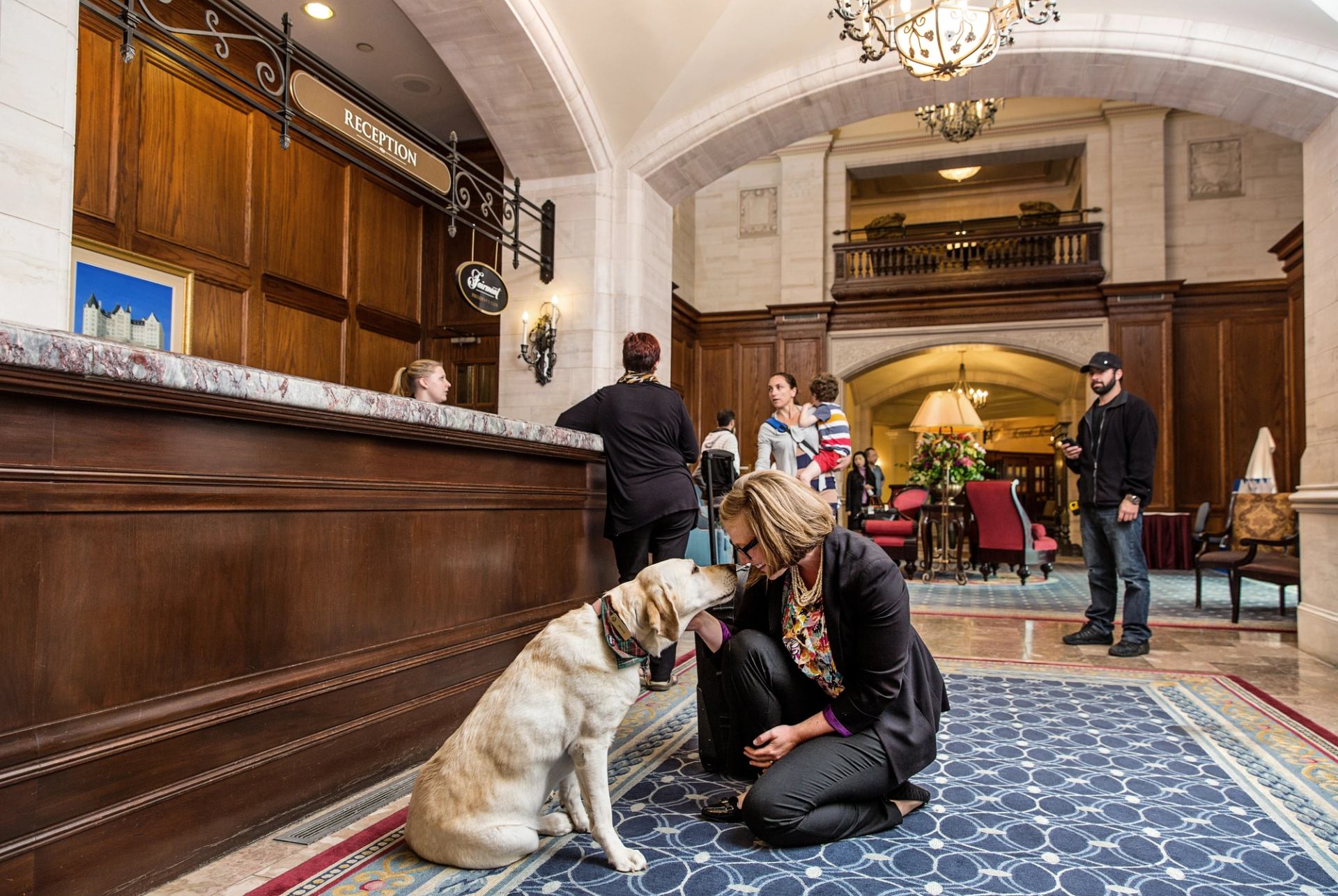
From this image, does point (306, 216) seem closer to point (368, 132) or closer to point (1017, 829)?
point (368, 132)

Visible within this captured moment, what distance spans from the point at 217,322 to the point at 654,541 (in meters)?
3.82

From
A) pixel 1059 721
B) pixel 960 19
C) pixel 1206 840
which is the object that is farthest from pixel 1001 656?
pixel 960 19

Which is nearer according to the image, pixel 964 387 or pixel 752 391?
pixel 752 391

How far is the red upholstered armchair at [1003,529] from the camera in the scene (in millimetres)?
8031

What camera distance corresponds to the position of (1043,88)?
597 cm

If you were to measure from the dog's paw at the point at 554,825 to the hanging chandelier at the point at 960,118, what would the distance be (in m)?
10.6

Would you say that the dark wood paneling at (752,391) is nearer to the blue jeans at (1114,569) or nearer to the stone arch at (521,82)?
the stone arch at (521,82)

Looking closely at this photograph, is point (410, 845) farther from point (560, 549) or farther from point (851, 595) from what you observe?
point (560, 549)

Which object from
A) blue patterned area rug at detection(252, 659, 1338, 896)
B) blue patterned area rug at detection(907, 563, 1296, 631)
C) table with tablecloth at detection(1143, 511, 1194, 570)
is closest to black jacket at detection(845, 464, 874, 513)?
blue patterned area rug at detection(907, 563, 1296, 631)

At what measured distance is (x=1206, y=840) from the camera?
2.10 m

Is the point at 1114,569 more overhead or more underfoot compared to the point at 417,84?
more underfoot

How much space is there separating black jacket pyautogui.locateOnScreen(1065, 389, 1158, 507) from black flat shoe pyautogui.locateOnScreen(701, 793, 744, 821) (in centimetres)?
323

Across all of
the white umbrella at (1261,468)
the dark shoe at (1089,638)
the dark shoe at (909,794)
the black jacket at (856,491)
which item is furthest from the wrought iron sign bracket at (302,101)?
the white umbrella at (1261,468)

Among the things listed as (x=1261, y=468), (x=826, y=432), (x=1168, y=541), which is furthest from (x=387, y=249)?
(x=1261, y=468)
